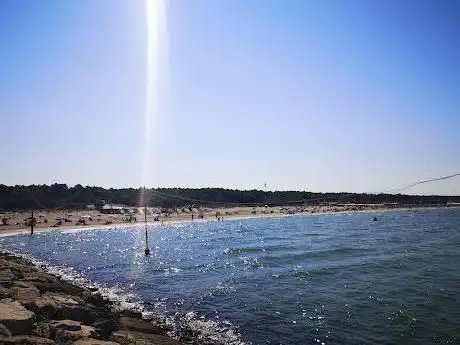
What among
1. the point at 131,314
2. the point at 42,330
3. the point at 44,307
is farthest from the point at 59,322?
the point at 131,314

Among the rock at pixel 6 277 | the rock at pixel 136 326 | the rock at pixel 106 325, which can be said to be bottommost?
the rock at pixel 136 326

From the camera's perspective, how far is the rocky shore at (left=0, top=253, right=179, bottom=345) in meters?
10.4

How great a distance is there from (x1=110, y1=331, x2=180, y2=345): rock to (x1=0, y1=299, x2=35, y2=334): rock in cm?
232

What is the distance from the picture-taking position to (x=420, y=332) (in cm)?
1548

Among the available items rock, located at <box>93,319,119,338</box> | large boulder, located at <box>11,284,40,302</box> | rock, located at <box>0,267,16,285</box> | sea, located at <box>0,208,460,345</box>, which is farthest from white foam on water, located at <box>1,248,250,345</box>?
rock, located at <box>0,267,16,285</box>

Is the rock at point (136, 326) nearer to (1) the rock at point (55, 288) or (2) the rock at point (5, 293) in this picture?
(2) the rock at point (5, 293)

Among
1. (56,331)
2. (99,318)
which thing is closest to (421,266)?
(99,318)

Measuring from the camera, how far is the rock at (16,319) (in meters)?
10.7

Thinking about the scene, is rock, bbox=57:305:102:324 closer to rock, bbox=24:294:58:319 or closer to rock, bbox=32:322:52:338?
rock, bbox=24:294:58:319

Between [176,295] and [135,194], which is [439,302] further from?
[135,194]

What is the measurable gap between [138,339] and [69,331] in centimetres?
258

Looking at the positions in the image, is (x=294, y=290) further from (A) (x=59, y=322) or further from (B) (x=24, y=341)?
(B) (x=24, y=341)

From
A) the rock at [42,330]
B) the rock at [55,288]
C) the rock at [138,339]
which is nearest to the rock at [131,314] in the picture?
the rock at [55,288]

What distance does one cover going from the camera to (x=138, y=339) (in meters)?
12.9
